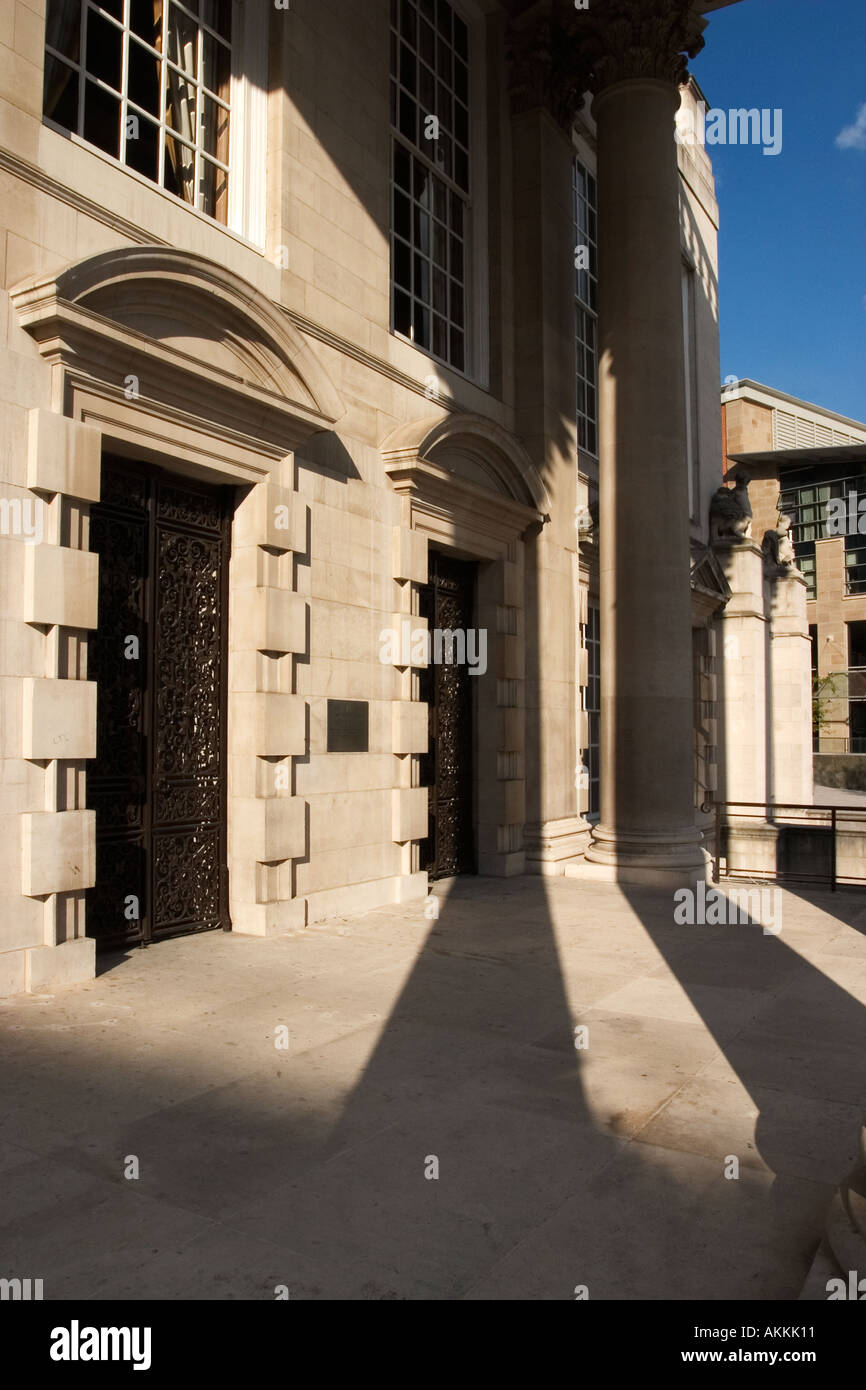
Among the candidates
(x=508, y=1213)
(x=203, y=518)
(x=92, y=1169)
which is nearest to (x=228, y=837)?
(x=203, y=518)

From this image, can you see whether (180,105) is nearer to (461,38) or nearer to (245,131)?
(245,131)

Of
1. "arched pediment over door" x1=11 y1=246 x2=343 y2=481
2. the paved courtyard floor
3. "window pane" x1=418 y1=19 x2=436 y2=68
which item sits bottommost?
the paved courtyard floor

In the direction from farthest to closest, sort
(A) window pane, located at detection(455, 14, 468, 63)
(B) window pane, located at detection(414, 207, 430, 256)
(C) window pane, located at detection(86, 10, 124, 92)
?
(A) window pane, located at detection(455, 14, 468, 63), (B) window pane, located at detection(414, 207, 430, 256), (C) window pane, located at detection(86, 10, 124, 92)

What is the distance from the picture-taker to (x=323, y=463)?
10.6m

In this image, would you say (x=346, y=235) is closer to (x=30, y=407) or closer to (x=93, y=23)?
(x=93, y=23)

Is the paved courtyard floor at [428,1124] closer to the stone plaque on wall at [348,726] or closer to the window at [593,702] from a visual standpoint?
the stone plaque on wall at [348,726]

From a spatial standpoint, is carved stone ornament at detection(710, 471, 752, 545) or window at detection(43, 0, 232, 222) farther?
carved stone ornament at detection(710, 471, 752, 545)

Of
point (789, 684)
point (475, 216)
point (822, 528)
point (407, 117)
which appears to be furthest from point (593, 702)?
point (822, 528)

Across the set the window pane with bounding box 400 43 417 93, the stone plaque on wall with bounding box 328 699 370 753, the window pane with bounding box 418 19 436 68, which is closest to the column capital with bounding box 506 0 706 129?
the window pane with bounding box 418 19 436 68

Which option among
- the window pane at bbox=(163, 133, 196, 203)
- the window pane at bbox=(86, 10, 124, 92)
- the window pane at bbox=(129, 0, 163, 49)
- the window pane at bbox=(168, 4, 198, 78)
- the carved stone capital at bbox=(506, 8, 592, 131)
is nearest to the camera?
the window pane at bbox=(86, 10, 124, 92)

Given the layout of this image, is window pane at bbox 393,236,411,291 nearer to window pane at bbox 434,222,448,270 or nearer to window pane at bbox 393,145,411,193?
window pane at bbox 393,145,411,193

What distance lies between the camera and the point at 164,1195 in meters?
4.01

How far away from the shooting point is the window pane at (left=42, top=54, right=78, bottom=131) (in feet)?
27.0

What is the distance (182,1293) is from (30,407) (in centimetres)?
604
